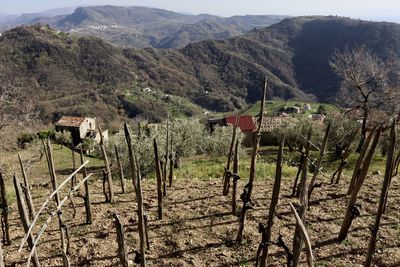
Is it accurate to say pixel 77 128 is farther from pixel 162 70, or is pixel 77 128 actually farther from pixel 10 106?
pixel 162 70

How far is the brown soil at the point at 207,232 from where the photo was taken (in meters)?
7.89

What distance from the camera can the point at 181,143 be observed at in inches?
1035

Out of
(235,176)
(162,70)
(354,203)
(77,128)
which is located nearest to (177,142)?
(235,176)

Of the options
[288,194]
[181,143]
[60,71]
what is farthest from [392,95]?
[60,71]

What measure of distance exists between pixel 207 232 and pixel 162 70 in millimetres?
158941

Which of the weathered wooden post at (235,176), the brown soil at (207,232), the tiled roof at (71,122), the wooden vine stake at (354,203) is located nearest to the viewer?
the wooden vine stake at (354,203)

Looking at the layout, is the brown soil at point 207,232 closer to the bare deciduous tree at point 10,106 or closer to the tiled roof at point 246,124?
the bare deciduous tree at point 10,106

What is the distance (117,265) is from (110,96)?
11114cm

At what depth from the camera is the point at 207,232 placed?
355 inches

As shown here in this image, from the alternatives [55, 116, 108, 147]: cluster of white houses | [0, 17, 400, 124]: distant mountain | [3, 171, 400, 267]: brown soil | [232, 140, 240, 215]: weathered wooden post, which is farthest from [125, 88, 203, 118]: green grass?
[232, 140, 240, 215]: weathered wooden post

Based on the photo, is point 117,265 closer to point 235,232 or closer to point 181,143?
point 235,232

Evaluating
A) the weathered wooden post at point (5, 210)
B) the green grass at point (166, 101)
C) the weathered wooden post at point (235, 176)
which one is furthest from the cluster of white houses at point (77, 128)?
the green grass at point (166, 101)

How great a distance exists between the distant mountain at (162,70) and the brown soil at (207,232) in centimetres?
8470

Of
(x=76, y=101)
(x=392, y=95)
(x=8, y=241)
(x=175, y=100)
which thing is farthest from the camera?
(x=175, y=100)
